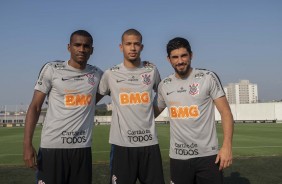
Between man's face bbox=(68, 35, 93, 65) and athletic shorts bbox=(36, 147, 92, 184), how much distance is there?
4.18ft

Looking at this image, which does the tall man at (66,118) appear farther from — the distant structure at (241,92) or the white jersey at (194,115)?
the distant structure at (241,92)

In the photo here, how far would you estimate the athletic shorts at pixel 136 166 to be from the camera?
14.6 feet

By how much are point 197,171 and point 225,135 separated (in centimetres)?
61

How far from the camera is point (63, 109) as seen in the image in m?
4.48

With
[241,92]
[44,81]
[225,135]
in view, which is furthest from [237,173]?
[241,92]

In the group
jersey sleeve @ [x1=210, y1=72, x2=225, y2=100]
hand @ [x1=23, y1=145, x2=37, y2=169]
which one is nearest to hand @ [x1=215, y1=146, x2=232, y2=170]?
jersey sleeve @ [x1=210, y1=72, x2=225, y2=100]

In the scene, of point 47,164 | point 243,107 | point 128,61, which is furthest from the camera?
point 243,107

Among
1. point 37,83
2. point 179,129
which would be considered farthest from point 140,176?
point 37,83

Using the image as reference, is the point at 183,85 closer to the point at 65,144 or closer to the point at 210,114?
the point at 210,114

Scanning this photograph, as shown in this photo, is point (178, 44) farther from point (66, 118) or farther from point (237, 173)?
point (237, 173)

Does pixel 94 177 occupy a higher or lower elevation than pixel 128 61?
lower

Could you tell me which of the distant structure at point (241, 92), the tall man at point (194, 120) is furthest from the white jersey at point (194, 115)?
the distant structure at point (241, 92)

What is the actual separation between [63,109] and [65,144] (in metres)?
0.48

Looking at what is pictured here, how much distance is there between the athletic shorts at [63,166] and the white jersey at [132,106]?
1.66 ft
